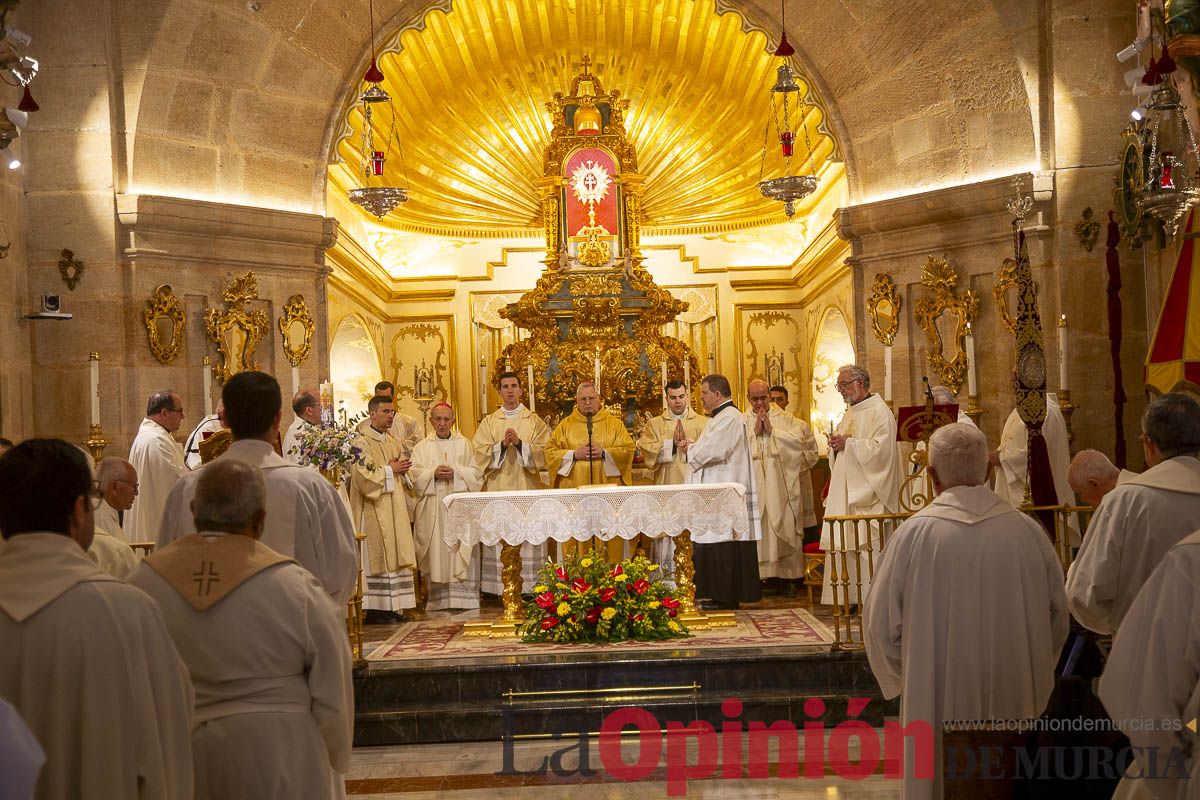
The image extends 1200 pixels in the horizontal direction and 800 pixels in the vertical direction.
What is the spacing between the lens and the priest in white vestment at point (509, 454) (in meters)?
11.3

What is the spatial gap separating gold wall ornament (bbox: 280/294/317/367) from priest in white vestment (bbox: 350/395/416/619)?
1067 mm

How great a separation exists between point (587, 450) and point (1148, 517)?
5877 mm

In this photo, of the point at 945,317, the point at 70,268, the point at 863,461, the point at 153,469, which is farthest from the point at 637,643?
the point at 70,268

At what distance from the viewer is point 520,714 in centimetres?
774

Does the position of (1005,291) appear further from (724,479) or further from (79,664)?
(79,664)

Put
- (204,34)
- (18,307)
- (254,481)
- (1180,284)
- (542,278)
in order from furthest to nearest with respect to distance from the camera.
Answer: (542,278)
(204,34)
(18,307)
(1180,284)
(254,481)

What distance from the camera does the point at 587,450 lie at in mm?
10180

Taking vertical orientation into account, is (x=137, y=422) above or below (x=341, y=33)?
below

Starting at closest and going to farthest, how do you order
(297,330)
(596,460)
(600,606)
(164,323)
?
(600,606)
(596,460)
(164,323)
(297,330)

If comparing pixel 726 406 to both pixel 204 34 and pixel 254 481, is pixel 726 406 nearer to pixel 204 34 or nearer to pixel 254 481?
pixel 204 34

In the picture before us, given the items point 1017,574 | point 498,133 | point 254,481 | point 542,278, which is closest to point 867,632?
point 1017,574

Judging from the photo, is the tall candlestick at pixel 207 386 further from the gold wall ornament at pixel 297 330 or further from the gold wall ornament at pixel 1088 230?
the gold wall ornament at pixel 1088 230

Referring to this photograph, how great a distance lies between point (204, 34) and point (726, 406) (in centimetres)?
512

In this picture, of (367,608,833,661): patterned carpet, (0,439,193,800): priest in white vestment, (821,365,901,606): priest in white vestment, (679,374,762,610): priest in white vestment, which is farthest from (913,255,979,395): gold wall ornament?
(0,439,193,800): priest in white vestment
